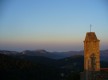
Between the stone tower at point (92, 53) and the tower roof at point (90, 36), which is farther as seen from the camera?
the tower roof at point (90, 36)

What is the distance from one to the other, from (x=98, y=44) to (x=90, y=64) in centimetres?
165

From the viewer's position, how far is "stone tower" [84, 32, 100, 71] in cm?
2333

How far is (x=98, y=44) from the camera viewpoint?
23344mm

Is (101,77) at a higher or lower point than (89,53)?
lower

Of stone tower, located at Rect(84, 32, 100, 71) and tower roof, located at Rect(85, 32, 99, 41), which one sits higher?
tower roof, located at Rect(85, 32, 99, 41)

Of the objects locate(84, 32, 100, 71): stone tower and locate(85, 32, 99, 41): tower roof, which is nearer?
locate(84, 32, 100, 71): stone tower

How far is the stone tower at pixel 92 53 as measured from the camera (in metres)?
23.3

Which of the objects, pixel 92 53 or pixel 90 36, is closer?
pixel 92 53

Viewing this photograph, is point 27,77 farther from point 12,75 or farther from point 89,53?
point 89,53

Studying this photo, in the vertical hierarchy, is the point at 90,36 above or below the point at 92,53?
above

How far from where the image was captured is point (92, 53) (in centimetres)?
2344

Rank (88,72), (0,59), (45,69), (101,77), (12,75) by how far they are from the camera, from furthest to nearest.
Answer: (45,69), (0,59), (12,75), (88,72), (101,77)

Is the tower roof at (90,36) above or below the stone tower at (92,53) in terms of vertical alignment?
above

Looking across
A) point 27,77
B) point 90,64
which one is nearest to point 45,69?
point 27,77
